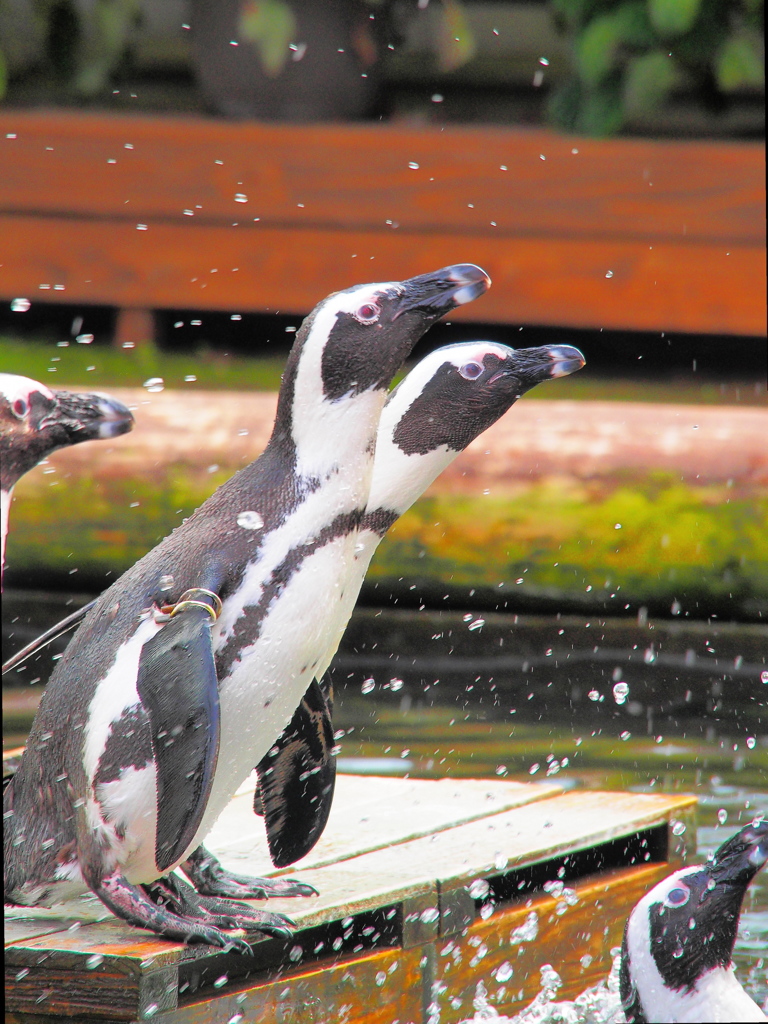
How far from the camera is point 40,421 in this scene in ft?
4.94

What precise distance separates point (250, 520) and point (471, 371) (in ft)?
1.05

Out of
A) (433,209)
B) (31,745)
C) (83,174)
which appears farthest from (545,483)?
(31,745)

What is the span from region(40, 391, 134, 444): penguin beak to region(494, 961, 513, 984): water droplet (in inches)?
30.9

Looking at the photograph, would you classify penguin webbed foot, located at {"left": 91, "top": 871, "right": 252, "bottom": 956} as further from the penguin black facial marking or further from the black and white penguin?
the penguin black facial marking

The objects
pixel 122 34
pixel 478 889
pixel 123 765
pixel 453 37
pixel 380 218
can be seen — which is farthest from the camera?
pixel 122 34

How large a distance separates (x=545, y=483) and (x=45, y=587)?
1.46m

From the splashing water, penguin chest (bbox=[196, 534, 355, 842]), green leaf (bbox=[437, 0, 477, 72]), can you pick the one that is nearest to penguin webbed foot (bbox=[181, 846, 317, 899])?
penguin chest (bbox=[196, 534, 355, 842])

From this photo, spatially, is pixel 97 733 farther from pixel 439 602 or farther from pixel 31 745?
pixel 439 602

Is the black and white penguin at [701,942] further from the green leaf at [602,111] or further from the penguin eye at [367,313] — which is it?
the green leaf at [602,111]

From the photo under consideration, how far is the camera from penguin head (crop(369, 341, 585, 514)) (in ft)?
5.25

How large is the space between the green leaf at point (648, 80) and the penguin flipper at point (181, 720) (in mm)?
3652

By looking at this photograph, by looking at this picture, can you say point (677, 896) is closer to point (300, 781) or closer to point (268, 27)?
point (300, 781)

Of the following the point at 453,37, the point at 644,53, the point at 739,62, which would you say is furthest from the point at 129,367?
the point at 739,62

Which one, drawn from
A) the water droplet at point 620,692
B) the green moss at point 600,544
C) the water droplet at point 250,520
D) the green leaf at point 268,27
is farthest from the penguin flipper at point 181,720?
the green leaf at point 268,27
